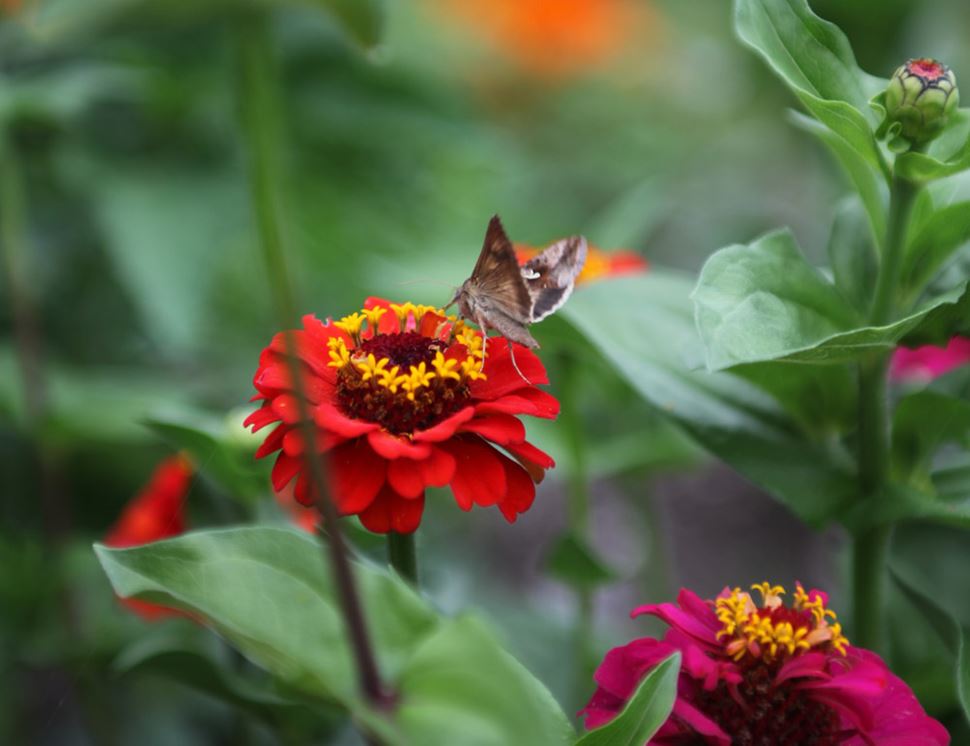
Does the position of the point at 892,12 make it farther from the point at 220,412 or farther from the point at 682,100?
the point at 220,412

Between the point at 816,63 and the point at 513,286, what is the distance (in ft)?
0.58

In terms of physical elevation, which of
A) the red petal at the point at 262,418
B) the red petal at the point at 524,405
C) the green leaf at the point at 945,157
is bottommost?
the red petal at the point at 524,405

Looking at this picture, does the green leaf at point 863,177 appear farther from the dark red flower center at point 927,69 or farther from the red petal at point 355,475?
the red petal at point 355,475

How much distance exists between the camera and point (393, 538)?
0.44 m

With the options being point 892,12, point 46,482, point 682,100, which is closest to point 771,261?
point 46,482

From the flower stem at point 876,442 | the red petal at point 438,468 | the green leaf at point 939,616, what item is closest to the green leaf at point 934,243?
the flower stem at point 876,442

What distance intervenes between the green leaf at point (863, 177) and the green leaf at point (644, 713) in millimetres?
237

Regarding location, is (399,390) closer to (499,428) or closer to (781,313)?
(499,428)

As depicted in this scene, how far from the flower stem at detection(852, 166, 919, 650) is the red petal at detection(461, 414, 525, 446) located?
0.17 m

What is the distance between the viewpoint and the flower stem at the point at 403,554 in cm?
45

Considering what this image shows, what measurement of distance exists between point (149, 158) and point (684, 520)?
2.66 feet

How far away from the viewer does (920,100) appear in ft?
1.48

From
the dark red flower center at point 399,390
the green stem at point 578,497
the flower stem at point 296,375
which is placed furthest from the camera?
the green stem at point 578,497

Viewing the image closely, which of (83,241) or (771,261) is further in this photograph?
(83,241)
